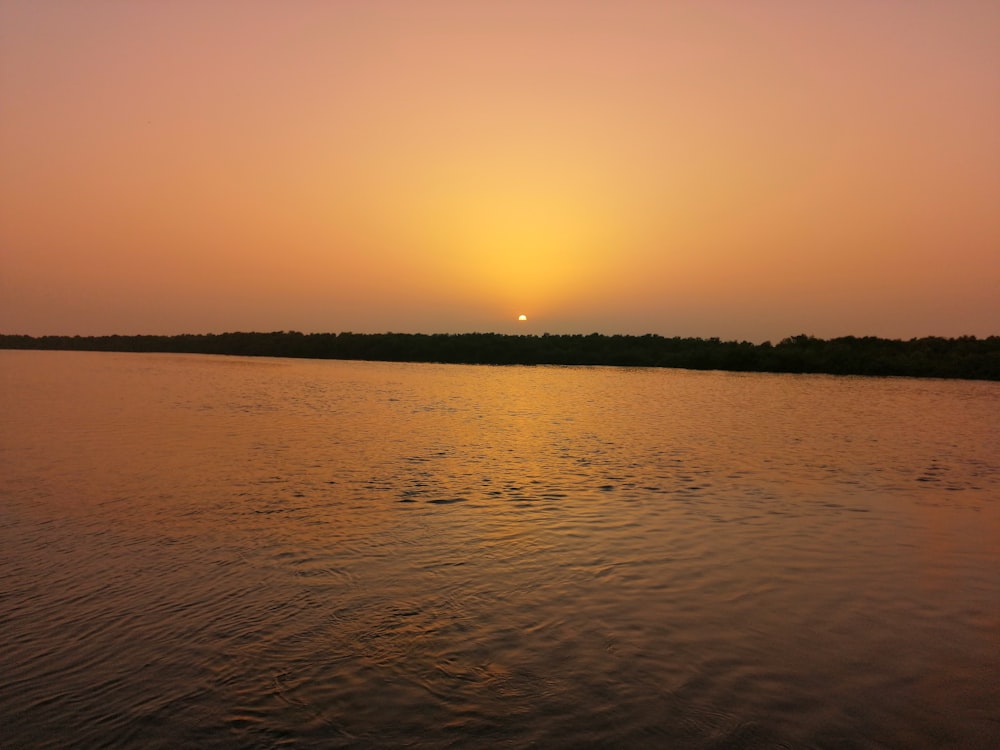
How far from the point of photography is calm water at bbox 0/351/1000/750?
5.77 metres

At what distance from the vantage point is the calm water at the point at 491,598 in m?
5.77

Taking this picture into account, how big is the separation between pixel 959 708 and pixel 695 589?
3.37 meters

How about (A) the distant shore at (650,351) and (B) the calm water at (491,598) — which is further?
(A) the distant shore at (650,351)

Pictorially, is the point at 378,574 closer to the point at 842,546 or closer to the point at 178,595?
the point at 178,595

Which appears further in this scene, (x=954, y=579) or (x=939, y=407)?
(x=939, y=407)

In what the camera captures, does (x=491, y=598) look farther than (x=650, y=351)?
No

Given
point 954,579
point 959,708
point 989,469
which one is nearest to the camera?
point 959,708

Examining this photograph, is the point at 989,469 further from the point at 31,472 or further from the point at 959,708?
the point at 31,472

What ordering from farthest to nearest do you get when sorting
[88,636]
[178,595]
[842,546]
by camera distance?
[842,546] < [178,595] < [88,636]

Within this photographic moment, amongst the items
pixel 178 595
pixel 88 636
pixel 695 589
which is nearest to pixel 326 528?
pixel 178 595

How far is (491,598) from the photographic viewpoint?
862 cm

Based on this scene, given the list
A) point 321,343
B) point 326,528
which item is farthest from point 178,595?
point 321,343

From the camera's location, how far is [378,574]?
374 inches

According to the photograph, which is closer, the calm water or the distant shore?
the calm water
